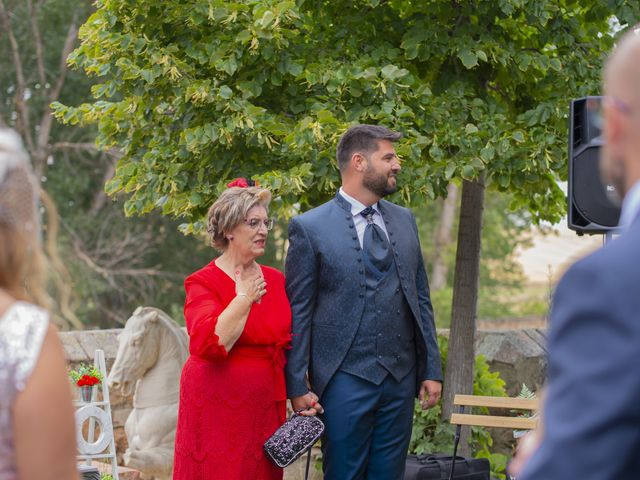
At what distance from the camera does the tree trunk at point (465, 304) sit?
23.1ft

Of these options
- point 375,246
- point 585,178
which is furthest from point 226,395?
point 585,178

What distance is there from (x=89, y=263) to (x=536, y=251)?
22.3 meters

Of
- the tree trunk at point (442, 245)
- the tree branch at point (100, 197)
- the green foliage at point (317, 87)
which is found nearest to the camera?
the green foliage at point (317, 87)

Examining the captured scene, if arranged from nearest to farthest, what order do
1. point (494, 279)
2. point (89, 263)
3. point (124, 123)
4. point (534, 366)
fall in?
point (124, 123) < point (534, 366) < point (89, 263) < point (494, 279)

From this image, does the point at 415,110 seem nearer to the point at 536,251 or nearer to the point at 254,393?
the point at 254,393

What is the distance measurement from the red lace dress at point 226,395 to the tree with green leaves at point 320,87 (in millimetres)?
1534

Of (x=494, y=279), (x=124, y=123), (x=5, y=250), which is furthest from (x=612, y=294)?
(x=494, y=279)

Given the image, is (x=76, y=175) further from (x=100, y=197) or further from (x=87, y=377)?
(x=87, y=377)

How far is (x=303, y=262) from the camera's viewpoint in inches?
177

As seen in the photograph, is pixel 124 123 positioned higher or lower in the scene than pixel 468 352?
higher

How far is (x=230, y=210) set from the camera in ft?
14.4

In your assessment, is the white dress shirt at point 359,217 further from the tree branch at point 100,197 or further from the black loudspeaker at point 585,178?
the tree branch at point 100,197

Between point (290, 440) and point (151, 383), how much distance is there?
1.99 meters

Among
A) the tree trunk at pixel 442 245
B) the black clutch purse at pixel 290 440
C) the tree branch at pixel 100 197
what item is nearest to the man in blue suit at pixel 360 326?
the black clutch purse at pixel 290 440
